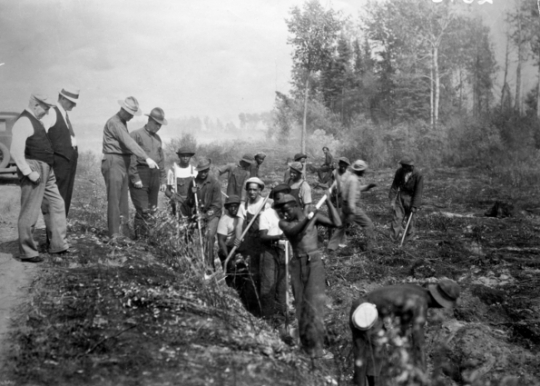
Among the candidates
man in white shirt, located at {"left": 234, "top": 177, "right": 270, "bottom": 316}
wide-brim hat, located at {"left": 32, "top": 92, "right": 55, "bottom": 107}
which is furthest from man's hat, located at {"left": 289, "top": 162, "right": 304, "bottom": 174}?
wide-brim hat, located at {"left": 32, "top": 92, "right": 55, "bottom": 107}

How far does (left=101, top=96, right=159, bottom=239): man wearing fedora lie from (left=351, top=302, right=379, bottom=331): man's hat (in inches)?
121

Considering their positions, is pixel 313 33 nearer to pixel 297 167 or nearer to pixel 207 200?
pixel 297 167

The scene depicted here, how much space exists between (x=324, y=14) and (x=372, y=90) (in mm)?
16468

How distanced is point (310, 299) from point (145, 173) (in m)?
3.22

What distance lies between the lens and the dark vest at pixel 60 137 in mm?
5664

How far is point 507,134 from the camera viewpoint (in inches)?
856

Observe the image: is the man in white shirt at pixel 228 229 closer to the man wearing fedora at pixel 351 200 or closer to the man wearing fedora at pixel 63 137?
the man wearing fedora at pixel 63 137

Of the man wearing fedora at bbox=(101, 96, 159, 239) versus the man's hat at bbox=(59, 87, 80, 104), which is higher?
the man's hat at bbox=(59, 87, 80, 104)

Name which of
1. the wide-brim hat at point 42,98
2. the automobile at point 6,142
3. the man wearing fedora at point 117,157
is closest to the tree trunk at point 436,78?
the automobile at point 6,142

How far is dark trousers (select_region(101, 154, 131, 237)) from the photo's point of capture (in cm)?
608

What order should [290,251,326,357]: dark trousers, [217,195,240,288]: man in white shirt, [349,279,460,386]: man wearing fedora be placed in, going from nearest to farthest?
1. [349,279,460,386]: man wearing fedora
2. [290,251,326,357]: dark trousers
3. [217,195,240,288]: man in white shirt

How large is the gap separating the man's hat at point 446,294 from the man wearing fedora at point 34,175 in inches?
146

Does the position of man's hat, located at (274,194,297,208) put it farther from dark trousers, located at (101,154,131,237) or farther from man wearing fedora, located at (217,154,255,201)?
man wearing fedora, located at (217,154,255,201)

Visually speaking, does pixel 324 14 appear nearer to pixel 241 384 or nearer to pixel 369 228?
pixel 369 228
